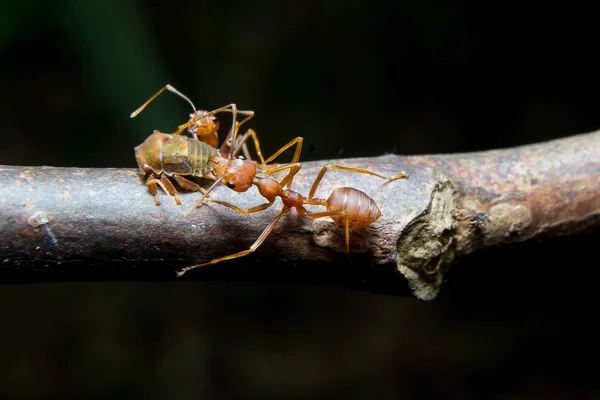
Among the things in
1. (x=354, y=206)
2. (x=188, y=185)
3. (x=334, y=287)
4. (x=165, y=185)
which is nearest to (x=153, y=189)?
(x=165, y=185)

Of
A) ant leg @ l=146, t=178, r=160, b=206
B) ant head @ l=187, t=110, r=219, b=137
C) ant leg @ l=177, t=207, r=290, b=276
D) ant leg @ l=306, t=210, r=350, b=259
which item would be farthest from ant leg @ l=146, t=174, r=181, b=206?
ant head @ l=187, t=110, r=219, b=137

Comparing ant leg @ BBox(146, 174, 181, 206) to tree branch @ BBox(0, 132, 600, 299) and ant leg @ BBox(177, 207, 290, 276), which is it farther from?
ant leg @ BBox(177, 207, 290, 276)

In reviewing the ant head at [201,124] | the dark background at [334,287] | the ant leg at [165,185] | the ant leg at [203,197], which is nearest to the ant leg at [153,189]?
the ant leg at [165,185]

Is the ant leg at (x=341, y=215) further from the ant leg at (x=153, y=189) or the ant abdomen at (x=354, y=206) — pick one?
the ant leg at (x=153, y=189)

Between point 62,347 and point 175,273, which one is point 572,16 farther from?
point 62,347

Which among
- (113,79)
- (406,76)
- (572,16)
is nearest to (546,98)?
(572,16)

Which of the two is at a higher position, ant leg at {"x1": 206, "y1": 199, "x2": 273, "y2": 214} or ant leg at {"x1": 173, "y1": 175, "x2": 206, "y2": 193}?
ant leg at {"x1": 173, "y1": 175, "x2": 206, "y2": 193}

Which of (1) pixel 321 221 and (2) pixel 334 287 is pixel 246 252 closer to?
(1) pixel 321 221
